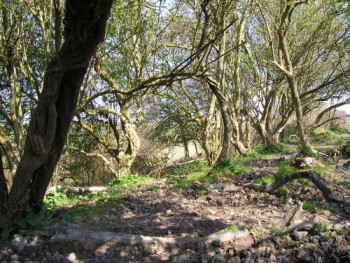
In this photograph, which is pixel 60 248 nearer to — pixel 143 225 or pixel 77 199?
pixel 143 225

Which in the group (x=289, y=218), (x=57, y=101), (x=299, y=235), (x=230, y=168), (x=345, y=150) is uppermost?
(x=57, y=101)

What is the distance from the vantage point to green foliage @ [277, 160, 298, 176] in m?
7.57

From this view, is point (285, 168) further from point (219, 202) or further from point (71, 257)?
point (71, 257)

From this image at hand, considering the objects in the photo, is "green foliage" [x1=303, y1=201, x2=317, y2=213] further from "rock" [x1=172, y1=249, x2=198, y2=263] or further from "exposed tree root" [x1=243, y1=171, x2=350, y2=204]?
"rock" [x1=172, y1=249, x2=198, y2=263]

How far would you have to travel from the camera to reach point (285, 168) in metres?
7.84

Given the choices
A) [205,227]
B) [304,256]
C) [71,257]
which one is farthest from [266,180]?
[71,257]

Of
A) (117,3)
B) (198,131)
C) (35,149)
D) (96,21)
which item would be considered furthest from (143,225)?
(198,131)

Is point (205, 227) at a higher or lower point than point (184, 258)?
higher

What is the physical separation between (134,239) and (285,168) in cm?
479

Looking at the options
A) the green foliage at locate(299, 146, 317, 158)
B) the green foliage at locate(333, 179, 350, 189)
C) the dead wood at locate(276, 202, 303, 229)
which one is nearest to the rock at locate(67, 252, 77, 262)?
the dead wood at locate(276, 202, 303, 229)

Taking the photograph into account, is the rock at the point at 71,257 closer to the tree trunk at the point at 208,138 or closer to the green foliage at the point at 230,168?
the green foliage at the point at 230,168

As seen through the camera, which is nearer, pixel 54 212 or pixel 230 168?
pixel 54 212

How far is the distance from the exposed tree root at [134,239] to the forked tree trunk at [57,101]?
69 cm

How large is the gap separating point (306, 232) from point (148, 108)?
15049 mm
